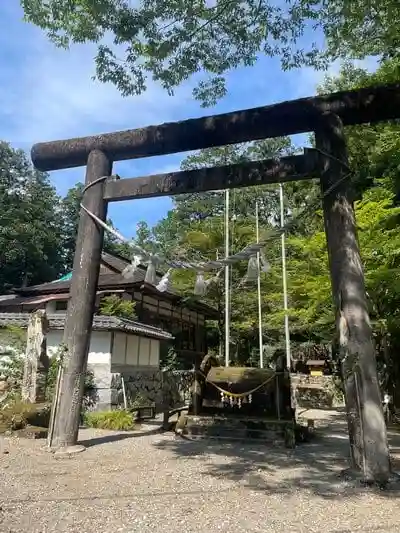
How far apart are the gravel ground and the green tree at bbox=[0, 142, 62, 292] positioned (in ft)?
92.0

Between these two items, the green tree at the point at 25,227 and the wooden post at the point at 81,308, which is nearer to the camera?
the wooden post at the point at 81,308

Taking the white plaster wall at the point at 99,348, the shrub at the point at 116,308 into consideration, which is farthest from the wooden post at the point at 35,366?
the shrub at the point at 116,308

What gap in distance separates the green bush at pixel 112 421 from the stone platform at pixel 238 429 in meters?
1.90

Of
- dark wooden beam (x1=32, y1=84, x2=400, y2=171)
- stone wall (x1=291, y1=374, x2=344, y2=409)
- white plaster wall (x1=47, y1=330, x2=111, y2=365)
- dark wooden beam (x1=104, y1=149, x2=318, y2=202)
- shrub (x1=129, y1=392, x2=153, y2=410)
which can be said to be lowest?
shrub (x1=129, y1=392, x2=153, y2=410)

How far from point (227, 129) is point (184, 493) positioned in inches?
203

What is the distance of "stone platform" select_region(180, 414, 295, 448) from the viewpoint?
8227 mm

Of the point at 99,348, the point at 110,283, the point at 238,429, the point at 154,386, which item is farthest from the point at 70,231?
the point at 238,429

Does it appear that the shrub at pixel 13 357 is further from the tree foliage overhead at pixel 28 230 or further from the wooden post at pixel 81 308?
the tree foliage overhead at pixel 28 230

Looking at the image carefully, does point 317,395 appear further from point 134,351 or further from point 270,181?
point 270,181

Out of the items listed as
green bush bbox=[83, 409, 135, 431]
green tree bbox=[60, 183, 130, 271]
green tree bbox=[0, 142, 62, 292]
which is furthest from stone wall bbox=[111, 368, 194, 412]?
green tree bbox=[60, 183, 130, 271]

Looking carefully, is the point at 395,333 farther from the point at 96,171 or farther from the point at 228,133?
the point at 96,171

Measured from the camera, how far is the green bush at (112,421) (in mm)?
10562

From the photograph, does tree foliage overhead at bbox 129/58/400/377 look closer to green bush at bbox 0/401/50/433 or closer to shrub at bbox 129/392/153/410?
shrub at bbox 129/392/153/410

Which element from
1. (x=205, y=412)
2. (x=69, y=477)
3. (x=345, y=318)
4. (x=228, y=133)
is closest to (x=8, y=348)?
(x=205, y=412)
